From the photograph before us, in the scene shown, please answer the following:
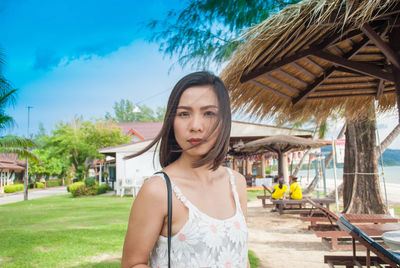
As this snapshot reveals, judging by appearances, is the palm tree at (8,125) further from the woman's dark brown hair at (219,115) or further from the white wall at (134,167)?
the woman's dark brown hair at (219,115)

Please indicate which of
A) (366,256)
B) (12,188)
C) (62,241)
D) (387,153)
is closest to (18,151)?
(62,241)

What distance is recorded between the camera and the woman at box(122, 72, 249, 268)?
109 cm

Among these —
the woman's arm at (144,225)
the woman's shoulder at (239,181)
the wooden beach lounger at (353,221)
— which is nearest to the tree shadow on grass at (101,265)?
the wooden beach lounger at (353,221)

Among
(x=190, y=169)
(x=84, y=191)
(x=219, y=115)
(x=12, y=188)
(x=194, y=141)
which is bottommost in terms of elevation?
(x=12, y=188)

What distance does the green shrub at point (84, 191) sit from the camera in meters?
20.2

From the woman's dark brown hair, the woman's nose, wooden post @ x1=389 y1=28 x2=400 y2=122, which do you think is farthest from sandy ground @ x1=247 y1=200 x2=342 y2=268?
the woman's nose

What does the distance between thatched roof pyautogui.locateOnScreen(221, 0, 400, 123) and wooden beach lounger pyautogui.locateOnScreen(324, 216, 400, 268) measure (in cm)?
162

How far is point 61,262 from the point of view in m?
5.04

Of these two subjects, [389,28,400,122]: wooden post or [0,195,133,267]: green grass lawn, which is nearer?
[389,28,400,122]: wooden post

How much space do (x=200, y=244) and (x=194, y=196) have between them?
0.57 feet

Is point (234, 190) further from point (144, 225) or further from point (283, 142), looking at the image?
point (283, 142)

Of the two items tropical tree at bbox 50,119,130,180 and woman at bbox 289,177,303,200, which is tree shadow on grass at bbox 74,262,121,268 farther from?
tropical tree at bbox 50,119,130,180

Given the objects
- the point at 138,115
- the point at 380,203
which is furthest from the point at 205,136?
the point at 138,115

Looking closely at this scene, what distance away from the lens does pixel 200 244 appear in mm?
1108
